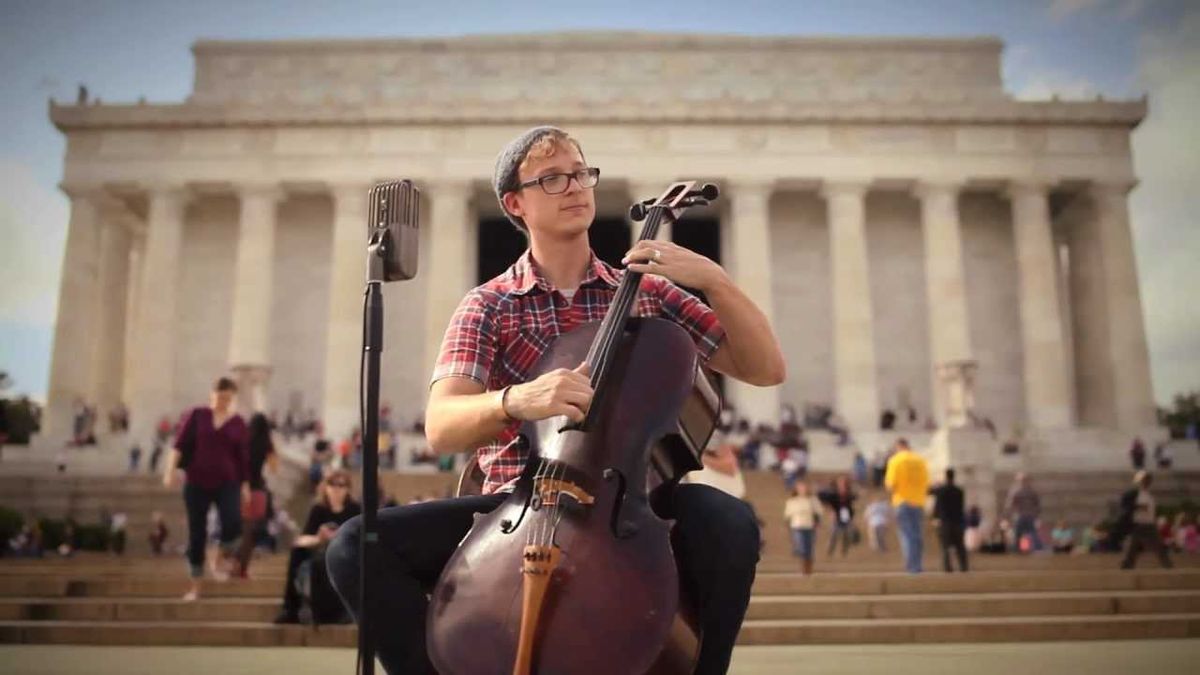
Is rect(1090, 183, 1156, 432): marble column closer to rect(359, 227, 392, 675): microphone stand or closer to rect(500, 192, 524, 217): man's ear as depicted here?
rect(500, 192, 524, 217): man's ear

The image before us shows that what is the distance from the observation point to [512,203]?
3754 millimetres

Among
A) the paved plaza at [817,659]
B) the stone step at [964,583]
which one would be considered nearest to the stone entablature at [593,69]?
the stone step at [964,583]

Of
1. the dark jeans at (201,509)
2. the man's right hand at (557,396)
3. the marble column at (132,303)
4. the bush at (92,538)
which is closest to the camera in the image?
the man's right hand at (557,396)

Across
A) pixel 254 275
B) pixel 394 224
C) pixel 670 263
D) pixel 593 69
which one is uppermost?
pixel 593 69

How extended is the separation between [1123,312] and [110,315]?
4333 cm

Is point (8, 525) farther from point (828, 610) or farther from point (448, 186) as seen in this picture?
point (448, 186)

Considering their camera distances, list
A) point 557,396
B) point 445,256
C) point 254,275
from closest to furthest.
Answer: point 557,396 → point 445,256 → point 254,275

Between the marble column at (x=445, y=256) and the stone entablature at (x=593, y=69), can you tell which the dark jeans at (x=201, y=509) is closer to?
the marble column at (x=445, y=256)

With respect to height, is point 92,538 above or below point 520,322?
below

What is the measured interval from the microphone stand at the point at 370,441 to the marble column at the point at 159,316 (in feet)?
138

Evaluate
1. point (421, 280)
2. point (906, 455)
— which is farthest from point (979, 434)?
point (421, 280)

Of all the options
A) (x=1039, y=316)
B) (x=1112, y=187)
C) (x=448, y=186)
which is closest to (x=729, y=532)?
(x=448, y=186)

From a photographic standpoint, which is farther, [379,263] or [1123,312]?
[1123,312]

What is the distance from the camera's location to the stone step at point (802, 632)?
9.24 metres
